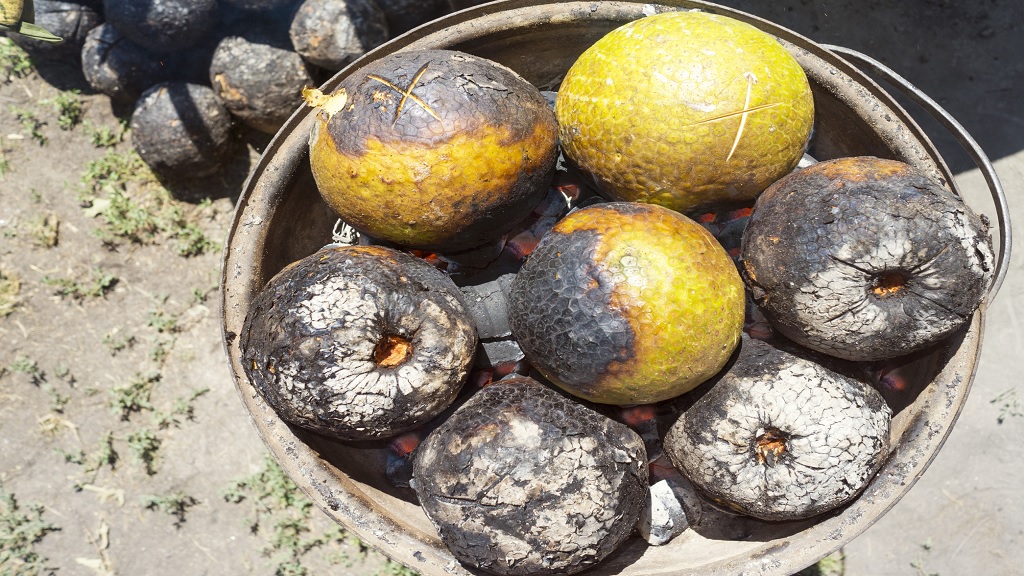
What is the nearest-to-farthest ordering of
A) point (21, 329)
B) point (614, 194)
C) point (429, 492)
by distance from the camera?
point (429, 492)
point (614, 194)
point (21, 329)

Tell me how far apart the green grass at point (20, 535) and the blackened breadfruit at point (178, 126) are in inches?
79.7

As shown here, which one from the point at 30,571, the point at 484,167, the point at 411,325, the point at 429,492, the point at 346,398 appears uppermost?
the point at 484,167

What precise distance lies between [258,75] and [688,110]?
2.50 metres

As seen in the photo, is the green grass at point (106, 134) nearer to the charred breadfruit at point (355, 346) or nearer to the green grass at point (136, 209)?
the green grass at point (136, 209)

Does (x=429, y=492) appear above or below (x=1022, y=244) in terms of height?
above

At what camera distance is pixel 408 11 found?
357cm

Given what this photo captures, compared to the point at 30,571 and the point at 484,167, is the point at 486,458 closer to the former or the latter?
the point at 484,167

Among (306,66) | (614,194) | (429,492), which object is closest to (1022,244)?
(614,194)

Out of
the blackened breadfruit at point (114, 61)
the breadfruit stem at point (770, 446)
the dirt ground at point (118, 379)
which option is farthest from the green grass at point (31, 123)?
the breadfruit stem at point (770, 446)

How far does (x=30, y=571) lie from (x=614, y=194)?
379cm

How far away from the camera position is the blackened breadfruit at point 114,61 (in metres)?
3.65

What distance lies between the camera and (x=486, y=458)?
6.32 feet

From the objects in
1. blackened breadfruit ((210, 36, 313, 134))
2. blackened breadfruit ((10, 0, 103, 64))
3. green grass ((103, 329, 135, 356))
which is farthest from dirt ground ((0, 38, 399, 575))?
blackened breadfruit ((210, 36, 313, 134))

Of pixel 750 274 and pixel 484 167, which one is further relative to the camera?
pixel 750 274
